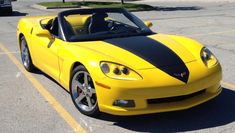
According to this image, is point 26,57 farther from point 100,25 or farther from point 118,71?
point 118,71

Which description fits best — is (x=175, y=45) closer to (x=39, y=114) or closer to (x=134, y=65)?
(x=134, y=65)

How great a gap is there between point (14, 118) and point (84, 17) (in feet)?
6.77

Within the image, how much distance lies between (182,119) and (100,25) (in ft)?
6.68

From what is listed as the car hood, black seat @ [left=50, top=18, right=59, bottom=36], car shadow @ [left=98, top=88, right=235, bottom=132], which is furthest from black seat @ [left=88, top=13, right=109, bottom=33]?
car shadow @ [left=98, top=88, right=235, bottom=132]

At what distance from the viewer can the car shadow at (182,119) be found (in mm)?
4625

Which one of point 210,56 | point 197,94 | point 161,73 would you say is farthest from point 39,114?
point 210,56

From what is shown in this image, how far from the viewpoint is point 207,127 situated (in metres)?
4.59

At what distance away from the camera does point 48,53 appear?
6.09m

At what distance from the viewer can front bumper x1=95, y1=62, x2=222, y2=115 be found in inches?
176

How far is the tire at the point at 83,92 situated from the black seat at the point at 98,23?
3.39 ft

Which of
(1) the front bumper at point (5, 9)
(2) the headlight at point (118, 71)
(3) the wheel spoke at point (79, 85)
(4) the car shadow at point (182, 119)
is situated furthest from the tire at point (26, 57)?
(1) the front bumper at point (5, 9)

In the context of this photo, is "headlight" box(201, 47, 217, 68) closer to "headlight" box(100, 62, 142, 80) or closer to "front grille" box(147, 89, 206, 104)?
"front grille" box(147, 89, 206, 104)

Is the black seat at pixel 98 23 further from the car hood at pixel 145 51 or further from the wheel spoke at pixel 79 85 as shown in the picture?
the wheel spoke at pixel 79 85

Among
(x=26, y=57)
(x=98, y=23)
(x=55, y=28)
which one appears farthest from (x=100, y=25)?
(x=26, y=57)
